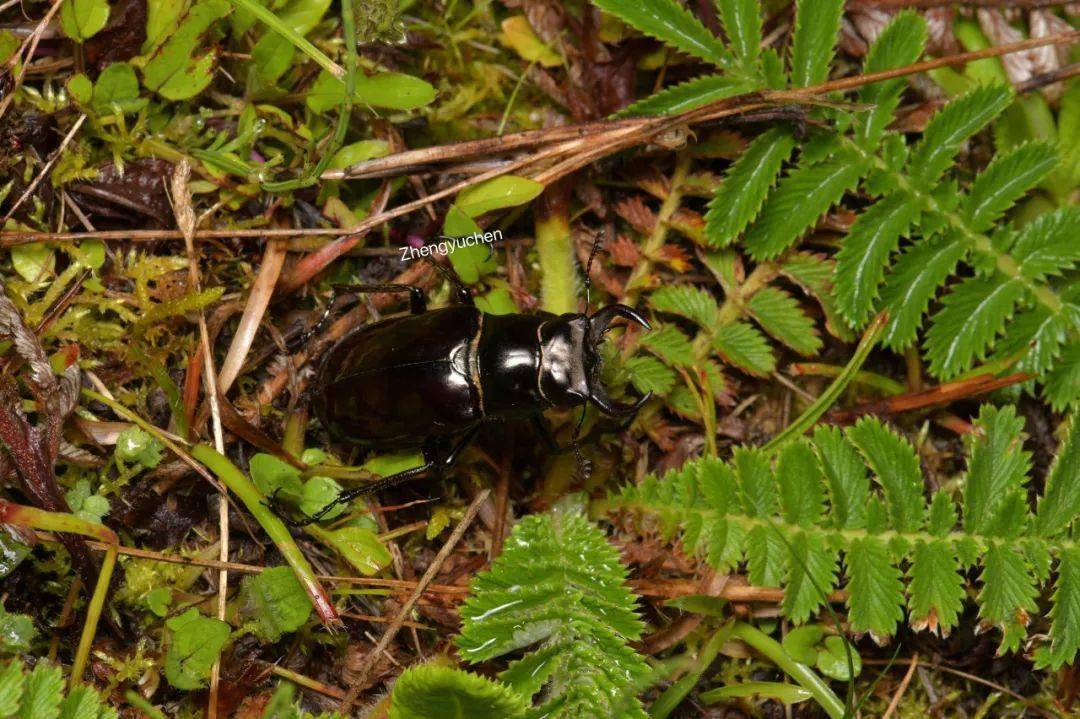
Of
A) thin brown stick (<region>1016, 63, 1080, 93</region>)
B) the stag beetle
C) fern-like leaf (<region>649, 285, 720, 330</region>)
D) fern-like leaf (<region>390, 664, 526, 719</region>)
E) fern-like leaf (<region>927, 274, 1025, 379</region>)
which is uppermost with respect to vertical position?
thin brown stick (<region>1016, 63, 1080, 93</region>)

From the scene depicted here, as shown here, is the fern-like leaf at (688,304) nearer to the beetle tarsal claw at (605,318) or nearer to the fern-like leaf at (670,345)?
the fern-like leaf at (670,345)

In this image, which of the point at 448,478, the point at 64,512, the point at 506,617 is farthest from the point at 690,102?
the point at 64,512

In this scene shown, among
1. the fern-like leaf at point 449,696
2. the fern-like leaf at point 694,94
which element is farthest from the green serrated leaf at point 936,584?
the fern-like leaf at point 694,94

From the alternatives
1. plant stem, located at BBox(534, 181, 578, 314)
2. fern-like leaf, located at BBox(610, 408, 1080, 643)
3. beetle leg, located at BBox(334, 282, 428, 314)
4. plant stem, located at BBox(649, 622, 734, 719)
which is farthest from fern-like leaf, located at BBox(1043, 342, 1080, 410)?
beetle leg, located at BBox(334, 282, 428, 314)

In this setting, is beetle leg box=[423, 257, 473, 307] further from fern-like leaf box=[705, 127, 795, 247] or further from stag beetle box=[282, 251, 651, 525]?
fern-like leaf box=[705, 127, 795, 247]

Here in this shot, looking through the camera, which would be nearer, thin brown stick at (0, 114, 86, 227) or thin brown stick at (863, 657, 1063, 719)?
thin brown stick at (0, 114, 86, 227)

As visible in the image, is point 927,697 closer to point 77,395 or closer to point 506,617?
point 506,617

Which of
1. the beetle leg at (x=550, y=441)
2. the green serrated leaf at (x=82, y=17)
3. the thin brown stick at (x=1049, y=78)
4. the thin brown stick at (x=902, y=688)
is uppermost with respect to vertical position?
the thin brown stick at (x=1049, y=78)
